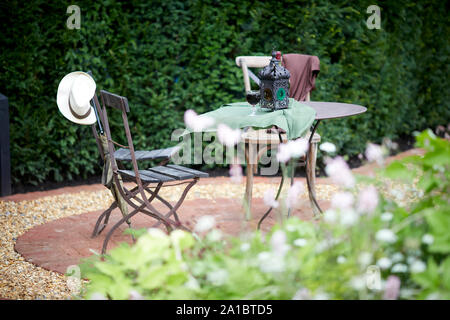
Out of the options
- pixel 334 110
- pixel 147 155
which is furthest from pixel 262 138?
pixel 147 155

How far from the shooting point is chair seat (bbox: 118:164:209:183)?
3.37 meters

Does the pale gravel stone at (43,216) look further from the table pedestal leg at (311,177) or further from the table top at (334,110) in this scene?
the table top at (334,110)

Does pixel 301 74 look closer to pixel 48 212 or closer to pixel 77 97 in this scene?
pixel 77 97

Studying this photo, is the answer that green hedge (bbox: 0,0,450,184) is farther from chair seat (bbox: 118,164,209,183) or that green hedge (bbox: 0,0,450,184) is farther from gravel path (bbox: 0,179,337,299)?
chair seat (bbox: 118,164,209,183)

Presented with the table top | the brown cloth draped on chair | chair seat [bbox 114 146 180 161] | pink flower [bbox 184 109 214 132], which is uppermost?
the brown cloth draped on chair

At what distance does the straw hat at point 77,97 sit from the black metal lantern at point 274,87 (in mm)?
1155

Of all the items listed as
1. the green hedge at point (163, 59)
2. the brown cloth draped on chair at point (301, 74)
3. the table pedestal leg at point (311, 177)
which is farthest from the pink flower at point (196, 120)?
the green hedge at point (163, 59)

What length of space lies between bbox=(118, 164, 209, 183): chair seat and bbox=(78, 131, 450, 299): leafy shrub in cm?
150

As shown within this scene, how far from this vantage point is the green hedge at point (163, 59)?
5027 millimetres

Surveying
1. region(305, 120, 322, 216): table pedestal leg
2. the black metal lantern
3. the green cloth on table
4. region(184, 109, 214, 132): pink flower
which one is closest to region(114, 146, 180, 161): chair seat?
the green cloth on table

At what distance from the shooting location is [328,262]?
1.76 metres
